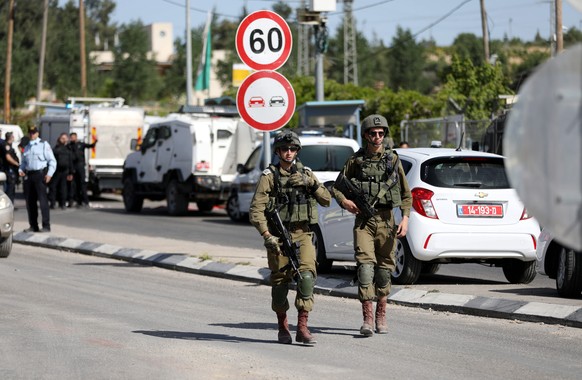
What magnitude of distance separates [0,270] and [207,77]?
4017 centimetres

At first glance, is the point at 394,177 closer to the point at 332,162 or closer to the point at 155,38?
the point at 332,162

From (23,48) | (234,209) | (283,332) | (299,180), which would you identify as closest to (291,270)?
(283,332)

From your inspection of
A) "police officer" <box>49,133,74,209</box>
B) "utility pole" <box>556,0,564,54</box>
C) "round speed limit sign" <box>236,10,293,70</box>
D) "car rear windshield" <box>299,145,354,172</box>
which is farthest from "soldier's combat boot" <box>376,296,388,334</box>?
"police officer" <box>49,133,74,209</box>

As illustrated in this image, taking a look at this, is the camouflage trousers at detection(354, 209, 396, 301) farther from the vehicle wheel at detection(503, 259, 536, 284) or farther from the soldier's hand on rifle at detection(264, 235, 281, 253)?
the vehicle wheel at detection(503, 259, 536, 284)

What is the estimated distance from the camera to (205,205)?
103ft

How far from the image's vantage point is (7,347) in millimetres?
9031

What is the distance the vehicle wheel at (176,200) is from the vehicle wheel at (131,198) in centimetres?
179

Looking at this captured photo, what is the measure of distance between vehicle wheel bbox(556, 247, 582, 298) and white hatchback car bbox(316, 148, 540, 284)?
1138 mm

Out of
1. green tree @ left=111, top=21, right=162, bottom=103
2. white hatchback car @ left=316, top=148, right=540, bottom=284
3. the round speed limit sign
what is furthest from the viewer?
green tree @ left=111, top=21, right=162, bottom=103

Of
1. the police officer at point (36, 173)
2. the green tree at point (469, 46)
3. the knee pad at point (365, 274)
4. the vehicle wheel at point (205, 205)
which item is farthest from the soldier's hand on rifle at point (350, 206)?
the green tree at point (469, 46)

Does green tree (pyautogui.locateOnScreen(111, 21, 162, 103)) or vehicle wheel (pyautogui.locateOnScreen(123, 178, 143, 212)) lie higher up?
green tree (pyautogui.locateOnScreen(111, 21, 162, 103))

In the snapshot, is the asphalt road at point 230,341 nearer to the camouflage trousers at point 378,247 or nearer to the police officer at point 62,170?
the camouflage trousers at point 378,247

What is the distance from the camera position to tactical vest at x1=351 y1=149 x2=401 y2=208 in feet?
32.8

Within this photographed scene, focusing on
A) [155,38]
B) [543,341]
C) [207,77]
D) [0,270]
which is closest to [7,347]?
[543,341]
